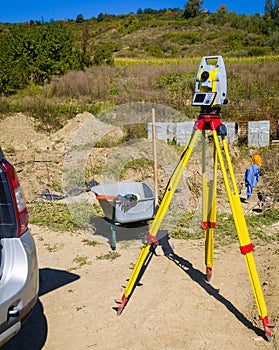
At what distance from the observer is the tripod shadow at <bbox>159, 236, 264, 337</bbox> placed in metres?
3.20

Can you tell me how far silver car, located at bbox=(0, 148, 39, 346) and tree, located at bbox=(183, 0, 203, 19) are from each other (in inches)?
2795

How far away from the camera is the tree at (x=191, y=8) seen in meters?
68.1

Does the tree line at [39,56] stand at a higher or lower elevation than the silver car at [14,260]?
higher

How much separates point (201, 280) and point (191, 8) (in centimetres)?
7065

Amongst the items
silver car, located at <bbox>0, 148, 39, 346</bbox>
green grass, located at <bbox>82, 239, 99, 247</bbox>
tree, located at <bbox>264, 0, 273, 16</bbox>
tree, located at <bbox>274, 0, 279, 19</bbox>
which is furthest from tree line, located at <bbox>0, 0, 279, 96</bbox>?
tree, located at <bbox>264, 0, 273, 16</bbox>

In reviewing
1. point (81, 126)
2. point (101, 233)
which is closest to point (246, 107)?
point (81, 126)

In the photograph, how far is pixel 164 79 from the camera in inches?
760

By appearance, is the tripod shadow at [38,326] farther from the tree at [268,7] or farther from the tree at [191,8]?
the tree at [191,8]

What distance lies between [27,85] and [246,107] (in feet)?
34.3

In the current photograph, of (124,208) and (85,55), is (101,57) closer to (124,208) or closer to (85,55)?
(85,55)

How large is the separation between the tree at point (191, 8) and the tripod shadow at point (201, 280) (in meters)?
69.0

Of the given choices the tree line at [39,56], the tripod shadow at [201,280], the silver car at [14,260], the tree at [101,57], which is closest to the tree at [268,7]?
the tree at [101,57]

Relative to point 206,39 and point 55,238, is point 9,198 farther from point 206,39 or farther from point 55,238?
point 206,39

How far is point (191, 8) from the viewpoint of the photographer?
224 ft
